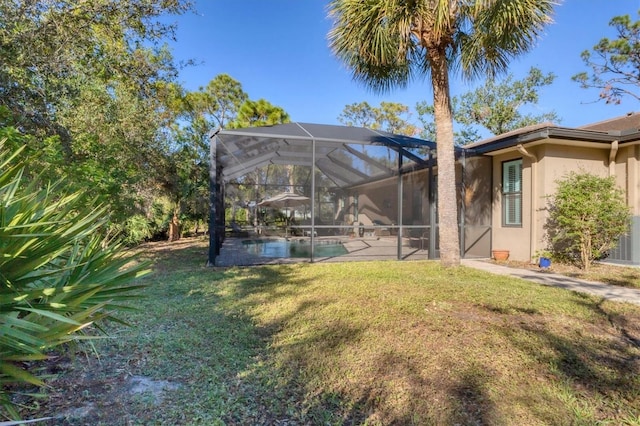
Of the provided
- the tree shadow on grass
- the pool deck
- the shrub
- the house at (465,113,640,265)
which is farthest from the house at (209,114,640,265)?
the tree shadow on grass

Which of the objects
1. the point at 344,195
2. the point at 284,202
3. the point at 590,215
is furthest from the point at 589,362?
the point at 284,202

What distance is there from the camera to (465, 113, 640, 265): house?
816 centimetres

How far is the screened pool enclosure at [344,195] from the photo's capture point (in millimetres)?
9195

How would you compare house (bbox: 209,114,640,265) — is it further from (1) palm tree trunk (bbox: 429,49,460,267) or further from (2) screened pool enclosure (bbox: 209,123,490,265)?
(1) palm tree trunk (bbox: 429,49,460,267)

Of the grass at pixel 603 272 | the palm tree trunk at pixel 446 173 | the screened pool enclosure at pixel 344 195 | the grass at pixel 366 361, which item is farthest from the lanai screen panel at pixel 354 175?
the grass at pixel 366 361

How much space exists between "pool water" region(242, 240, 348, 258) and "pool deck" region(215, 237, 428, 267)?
0.50 feet

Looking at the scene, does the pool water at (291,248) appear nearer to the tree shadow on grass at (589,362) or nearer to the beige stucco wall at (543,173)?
the beige stucco wall at (543,173)

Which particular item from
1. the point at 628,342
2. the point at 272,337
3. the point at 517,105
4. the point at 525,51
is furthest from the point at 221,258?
the point at 517,105

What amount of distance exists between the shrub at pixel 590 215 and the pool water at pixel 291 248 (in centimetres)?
569

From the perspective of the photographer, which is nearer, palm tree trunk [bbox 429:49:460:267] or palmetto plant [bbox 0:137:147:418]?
palmetto plant [bbox 0:137:147:418]

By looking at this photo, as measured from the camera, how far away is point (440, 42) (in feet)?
23.1

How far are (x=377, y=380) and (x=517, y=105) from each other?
2218 centimetres

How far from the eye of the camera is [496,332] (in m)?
3.66

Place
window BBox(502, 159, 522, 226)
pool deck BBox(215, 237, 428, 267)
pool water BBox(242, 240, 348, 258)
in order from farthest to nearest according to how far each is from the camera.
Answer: pool water BBox(242, 240, 348, 258), window BBox(502, 159, 522, 226), pool deck BBox(215, 237, 428, 267)
